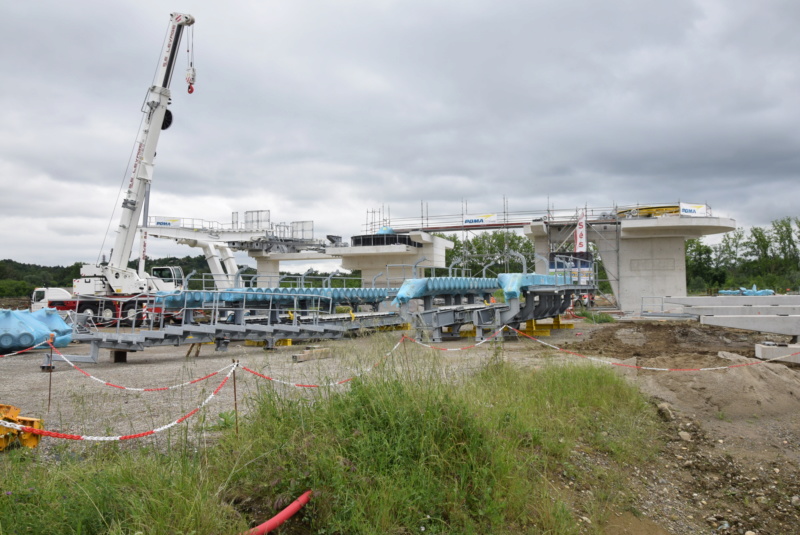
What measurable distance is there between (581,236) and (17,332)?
27.7m

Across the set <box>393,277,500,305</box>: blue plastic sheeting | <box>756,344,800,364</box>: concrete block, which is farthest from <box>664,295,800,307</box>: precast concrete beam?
<box>393,277,500,305</box>: blue plastic sheeting

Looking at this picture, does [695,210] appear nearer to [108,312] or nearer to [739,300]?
[739,300]

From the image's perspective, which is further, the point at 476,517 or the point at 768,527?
the point at 768,527

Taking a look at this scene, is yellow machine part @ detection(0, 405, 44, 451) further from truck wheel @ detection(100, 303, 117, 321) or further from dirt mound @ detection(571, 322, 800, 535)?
truck wheel @ detection(100, 303, 117, 321)

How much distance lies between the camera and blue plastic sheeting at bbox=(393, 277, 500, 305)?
15969 mm

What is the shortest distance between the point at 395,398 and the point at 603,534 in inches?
72.6

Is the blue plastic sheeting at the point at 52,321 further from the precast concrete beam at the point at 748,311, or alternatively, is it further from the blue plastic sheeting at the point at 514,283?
the precast concrete beam at the point at 748,311

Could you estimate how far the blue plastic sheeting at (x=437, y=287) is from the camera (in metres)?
16.0

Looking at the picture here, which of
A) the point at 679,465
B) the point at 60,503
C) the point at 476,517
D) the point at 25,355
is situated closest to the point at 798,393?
the point at 679,465

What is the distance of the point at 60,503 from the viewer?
3.20 metres

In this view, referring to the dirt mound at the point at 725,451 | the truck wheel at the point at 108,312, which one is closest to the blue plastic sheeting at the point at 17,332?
the truck wheel at the point at 108,312

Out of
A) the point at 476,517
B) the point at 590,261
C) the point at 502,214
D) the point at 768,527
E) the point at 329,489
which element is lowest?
the point at 768,527

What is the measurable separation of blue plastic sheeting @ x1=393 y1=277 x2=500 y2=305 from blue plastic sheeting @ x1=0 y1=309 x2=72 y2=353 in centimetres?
996

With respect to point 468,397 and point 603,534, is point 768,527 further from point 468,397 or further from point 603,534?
point 468,397
